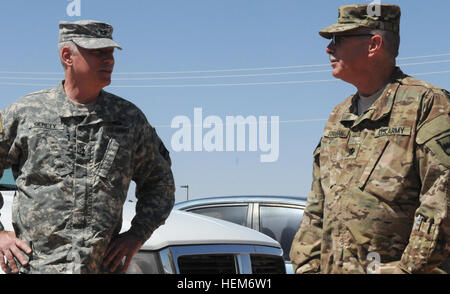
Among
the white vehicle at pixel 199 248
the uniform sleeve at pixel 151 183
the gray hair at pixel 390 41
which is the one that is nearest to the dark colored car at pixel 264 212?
the white vehicle at pixel 199 248

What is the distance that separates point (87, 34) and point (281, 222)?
15.5 ft

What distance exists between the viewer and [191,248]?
5.43 m

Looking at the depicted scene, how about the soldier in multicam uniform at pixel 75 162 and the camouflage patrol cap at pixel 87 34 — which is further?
the camouflage patrol cap at pixel 87 34

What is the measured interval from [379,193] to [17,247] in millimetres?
2035

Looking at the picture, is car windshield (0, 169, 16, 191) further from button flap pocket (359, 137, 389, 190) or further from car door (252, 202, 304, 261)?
button flap pocket (359, 137, 389, 190)

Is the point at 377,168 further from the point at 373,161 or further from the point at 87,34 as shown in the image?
the point at 87,34

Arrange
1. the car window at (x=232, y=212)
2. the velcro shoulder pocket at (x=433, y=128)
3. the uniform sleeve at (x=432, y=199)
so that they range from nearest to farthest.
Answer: the uniform sleeve at (x=432, y=199) < the velcro shoulder pocket at (x=433, y=128) < the car window at (x=232, y=212)

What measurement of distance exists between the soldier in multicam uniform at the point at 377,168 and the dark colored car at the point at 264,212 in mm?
4505

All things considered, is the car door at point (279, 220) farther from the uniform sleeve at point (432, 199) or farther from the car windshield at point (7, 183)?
the uniform sleeve at point (432, 199)

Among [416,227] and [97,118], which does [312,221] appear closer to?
[416,227]

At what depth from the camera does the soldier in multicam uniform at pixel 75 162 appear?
4047 millimetres

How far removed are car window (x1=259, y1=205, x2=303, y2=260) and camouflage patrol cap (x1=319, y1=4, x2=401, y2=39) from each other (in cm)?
478

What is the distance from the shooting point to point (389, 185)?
346 cm
